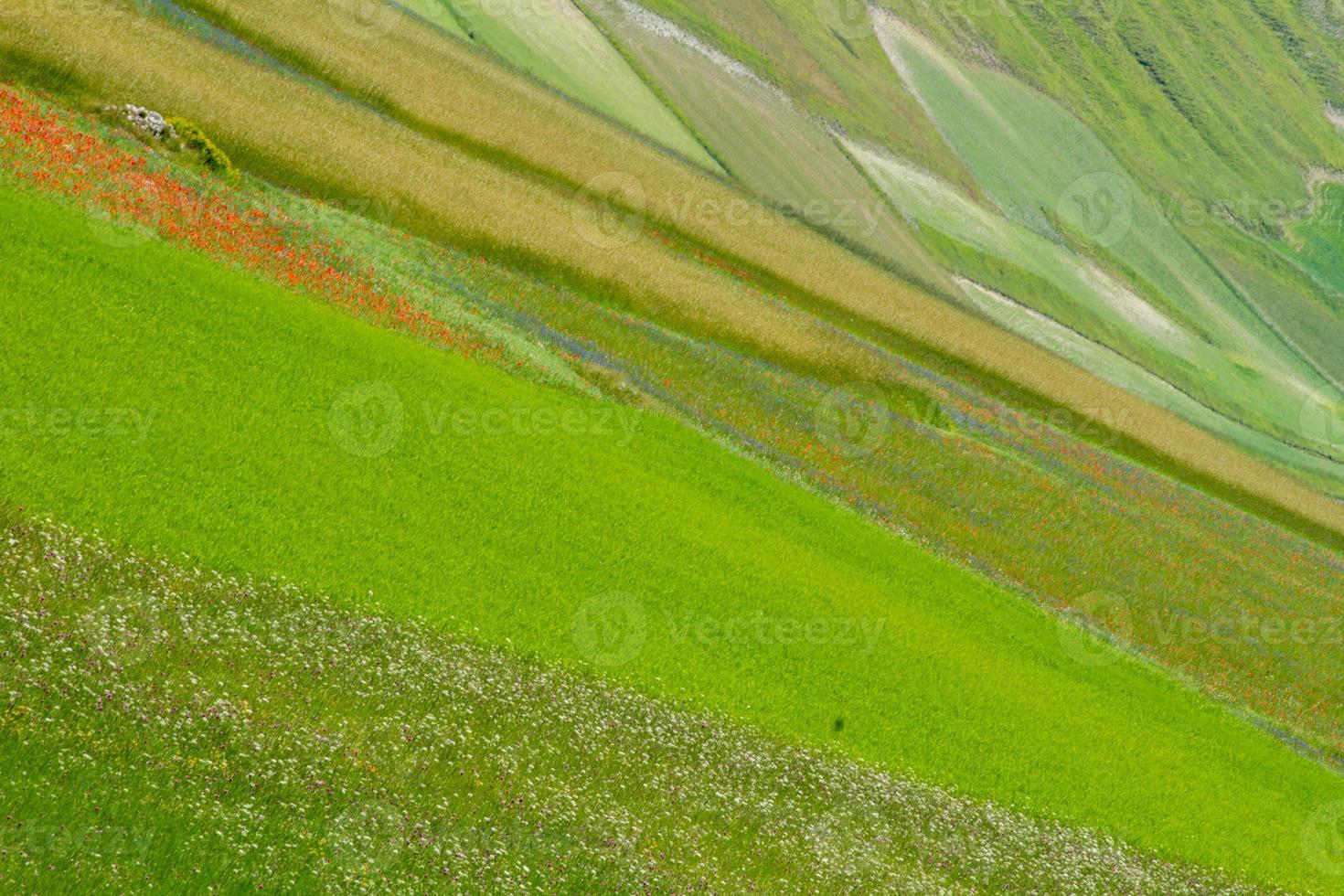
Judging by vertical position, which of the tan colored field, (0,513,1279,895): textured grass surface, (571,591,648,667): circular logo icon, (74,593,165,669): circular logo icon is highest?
the tan colored field

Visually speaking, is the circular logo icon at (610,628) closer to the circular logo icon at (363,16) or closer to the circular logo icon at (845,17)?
the circular logo icon at (363,16)

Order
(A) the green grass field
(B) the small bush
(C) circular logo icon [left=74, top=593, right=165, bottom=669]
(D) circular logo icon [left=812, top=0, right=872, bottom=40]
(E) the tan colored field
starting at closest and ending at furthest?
(C) circular logo icon [left=74, top=593, right=165, bottom=669] < (A) the green grass field < (B) the small bush < (E) the tan colored field < (D) circular logo icon [left=812, top=0, right=872, bottom=40]

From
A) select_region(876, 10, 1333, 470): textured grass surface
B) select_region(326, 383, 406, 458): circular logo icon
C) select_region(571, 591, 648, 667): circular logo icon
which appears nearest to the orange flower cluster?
select_region(326, 383, 406, 458): circular logo icon

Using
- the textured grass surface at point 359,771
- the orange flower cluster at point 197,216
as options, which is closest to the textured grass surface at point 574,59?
the orange flower cluster at point 197,216

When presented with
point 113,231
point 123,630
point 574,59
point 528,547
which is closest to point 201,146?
point 113,231

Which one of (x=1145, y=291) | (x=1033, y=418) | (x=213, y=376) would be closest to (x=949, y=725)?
(x=213, y=376)

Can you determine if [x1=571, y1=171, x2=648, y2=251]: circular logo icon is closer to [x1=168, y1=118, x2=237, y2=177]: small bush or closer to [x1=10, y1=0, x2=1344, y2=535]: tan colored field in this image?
[x1=10, y1=0, x2=1344, y2=535]: tan colored field
